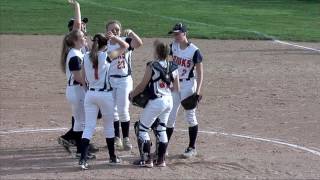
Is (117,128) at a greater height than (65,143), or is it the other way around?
(117,128)

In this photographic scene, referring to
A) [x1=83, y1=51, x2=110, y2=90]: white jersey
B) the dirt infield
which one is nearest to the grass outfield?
the dirt infield

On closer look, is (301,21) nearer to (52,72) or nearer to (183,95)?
(52,72)

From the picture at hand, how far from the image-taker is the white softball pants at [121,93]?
12203 mm

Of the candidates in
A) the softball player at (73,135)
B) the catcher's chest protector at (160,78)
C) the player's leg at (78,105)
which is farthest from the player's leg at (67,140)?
the catcher's chest protector at (160,78)

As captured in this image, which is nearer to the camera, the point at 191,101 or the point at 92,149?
the point at 191,101

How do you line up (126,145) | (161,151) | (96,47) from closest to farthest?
(96,47)
(161,151)
(126,145)

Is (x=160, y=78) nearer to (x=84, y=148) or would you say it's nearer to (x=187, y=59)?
(x=187, y=59)

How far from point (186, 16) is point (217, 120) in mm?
22843

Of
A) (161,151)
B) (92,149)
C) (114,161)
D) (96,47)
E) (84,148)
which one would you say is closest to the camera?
(96,47)

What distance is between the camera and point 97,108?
1103 cm

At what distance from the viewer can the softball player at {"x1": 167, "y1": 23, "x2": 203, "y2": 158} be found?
11.8 metres

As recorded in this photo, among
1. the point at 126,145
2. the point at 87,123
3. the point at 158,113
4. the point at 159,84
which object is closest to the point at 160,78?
the point at 159,84

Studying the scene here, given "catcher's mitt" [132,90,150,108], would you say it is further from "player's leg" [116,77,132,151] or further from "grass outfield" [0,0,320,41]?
"grass outfield" [0,0,320,41]

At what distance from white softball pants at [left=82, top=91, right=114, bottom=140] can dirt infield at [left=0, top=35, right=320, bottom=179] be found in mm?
542
